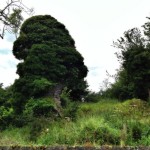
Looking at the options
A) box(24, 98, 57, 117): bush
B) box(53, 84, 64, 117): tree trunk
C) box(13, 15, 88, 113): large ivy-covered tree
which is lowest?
box(24, 98, 57, 117): bush

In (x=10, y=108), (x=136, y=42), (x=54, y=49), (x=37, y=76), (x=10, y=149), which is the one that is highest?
(x=136, y=42)

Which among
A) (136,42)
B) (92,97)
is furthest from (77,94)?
(136,42)

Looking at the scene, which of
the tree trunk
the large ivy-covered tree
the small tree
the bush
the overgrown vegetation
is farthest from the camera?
the small tree

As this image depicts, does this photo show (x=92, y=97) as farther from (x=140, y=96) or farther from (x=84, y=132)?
(x=84, y=132)

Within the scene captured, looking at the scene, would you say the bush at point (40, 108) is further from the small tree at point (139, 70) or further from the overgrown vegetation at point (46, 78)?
the small tree at point (139, 70)

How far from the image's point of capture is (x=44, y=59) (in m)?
36.2

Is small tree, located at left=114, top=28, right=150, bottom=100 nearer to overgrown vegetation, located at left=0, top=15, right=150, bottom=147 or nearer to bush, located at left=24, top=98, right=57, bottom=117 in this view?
overgrown vegetation, located at left=0, top=15, right=150, bottom=147

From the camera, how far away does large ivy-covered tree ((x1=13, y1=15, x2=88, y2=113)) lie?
3478cm

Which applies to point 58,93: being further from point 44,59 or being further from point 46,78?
point 44,59

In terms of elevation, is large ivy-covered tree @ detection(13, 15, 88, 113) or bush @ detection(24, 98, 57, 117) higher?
large ivy-covered tree @ detection(13, 15, 88, 113)

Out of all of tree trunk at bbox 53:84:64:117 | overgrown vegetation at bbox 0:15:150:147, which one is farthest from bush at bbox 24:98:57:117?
tree trunk at bbox 53:84:64:117

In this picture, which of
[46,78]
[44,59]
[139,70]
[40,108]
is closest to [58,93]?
[46,78]

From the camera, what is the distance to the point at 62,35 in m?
38.4

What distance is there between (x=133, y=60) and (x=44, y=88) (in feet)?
44.9
